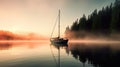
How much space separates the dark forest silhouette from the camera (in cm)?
12220

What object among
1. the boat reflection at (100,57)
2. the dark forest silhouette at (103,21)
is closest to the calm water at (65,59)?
the boat reflection at (100,57)

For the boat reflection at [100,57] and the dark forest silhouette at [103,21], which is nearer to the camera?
the boat reflection at [100,57]

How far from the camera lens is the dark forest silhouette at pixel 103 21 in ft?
401

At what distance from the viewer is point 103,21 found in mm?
143375

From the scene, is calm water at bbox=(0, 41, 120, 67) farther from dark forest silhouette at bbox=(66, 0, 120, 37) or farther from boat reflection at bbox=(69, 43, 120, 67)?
dark forest silhouette at bbox=(66, 0, 120, 37)

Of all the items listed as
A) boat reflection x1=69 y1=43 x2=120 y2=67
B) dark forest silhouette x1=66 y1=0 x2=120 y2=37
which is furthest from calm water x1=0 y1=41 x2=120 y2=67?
dark forest silhouette x1=66 y1=0 x2=120 y2=37

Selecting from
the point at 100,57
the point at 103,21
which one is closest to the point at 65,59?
the point at 100,57

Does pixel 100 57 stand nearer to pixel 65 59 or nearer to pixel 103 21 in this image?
pixel 65 59

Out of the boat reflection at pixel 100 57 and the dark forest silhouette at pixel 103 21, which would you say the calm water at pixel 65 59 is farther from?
the dark forest silhouette at pixel 103 21

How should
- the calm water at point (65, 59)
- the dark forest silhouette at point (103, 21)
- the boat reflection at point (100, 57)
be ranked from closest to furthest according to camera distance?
the boat reflection at point (100, 57), the calm water at point (65, 59), the dark forest silhouette at point (103, 21)

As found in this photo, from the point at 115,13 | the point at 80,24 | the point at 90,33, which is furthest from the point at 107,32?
the point at 80,24

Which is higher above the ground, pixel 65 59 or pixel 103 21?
pixel 103 21

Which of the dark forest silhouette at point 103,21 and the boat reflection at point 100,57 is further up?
the dark forest silhouette at point 103,21

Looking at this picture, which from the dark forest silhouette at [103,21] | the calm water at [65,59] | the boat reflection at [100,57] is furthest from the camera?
the dark forest silhouette at [103,21]
